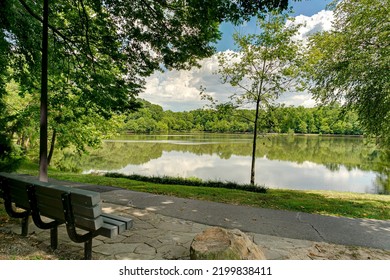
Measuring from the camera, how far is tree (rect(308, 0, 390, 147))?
27.0ft

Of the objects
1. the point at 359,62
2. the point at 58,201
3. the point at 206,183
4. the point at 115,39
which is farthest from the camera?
the point at 206,183

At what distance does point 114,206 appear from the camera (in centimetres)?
580

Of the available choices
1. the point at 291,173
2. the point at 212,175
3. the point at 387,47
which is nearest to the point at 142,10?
the point at 387,47

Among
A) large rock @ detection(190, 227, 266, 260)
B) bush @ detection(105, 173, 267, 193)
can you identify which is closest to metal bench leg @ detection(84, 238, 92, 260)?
large rock @ detection(190, 227, 266, 260)

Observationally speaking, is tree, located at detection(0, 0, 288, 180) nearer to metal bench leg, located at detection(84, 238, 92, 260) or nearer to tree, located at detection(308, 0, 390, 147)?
metal bench leg, located at detection(84, 238, 92, 260)

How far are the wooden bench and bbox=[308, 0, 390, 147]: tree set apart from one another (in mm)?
8495

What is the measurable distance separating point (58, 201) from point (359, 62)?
9424 mm

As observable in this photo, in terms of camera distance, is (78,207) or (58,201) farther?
(58,201)

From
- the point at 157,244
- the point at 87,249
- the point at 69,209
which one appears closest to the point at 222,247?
the point at 157,244

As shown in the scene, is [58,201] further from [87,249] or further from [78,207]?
[87,249]

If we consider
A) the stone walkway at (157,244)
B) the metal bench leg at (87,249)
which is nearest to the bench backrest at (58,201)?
the metal bench leg at (87,249)

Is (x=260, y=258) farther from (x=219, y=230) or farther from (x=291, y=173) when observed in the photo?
(x=291, y=173)

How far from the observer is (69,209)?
303cm

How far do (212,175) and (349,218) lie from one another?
45.3 feet
